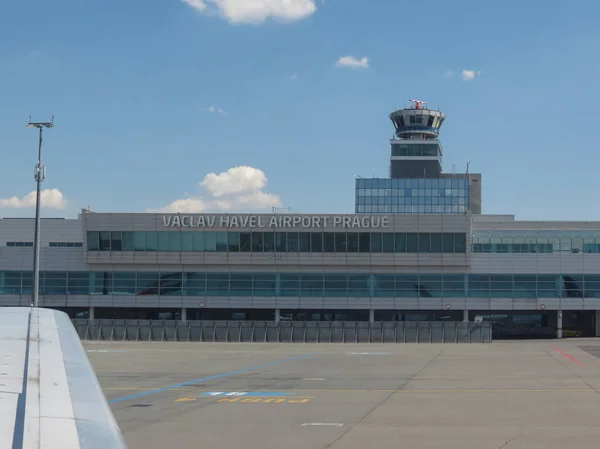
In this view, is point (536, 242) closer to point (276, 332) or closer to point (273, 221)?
point (273, 221)

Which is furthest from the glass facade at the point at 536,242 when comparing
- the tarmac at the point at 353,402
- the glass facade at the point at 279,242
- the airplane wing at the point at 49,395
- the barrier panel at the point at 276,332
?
the airplane wing at the point at 49,395

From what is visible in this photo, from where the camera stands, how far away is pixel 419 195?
17838 centimetres

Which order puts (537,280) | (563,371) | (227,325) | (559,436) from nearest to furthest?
(559,436), (563,371), (227,325), (537,280)

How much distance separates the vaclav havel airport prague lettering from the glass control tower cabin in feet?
310

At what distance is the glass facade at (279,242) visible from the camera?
76.9m

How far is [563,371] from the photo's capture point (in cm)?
3356

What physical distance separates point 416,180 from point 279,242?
104314 mm

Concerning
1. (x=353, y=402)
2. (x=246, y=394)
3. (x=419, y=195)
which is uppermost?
(x=419, y=195)

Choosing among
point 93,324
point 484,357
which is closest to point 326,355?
point 484,357

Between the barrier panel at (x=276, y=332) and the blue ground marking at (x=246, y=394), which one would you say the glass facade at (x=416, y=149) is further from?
the blue ground marking at (x=246, y=394)

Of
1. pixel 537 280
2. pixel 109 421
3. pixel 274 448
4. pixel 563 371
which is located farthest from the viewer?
pixel 537 280

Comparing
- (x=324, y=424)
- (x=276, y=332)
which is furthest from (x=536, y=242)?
(x=324, y=424)

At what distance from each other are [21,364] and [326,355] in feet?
136

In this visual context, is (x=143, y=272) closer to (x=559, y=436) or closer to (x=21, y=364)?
(x=559, y=436)
